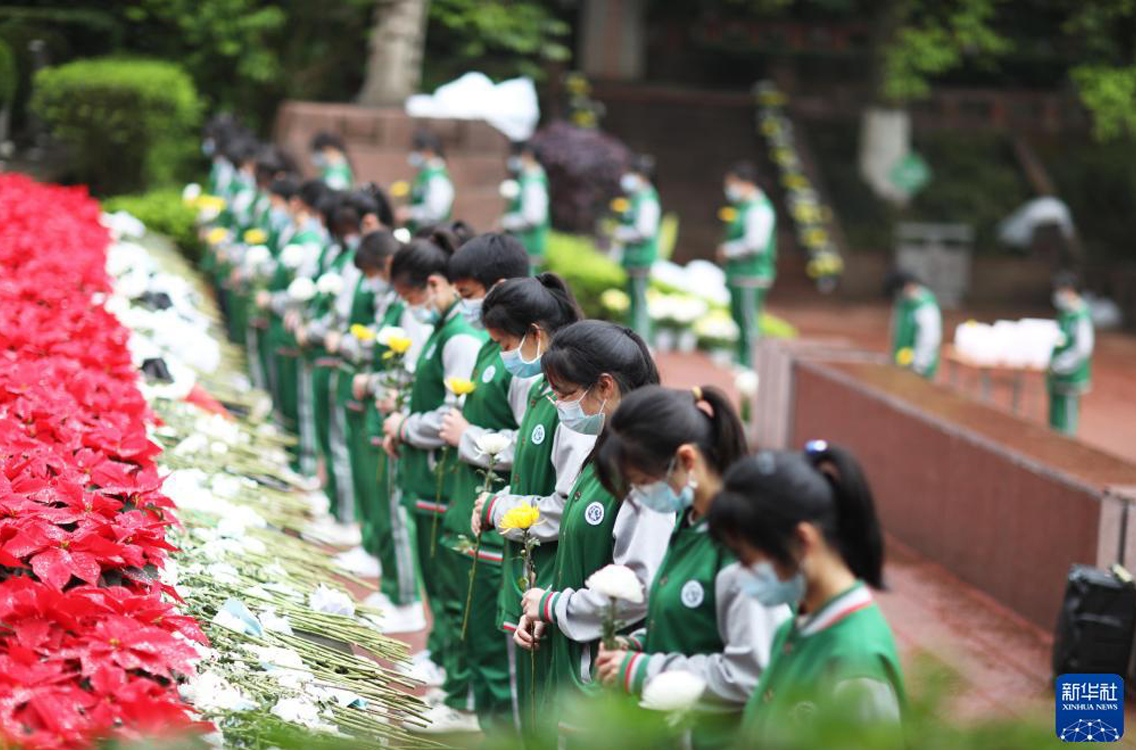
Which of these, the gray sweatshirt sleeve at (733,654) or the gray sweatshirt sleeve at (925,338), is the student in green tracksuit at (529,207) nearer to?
the gray sweatshirt sleeve at (925,338)

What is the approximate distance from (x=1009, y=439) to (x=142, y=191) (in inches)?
496

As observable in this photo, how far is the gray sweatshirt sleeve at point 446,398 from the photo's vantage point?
19.8 feet

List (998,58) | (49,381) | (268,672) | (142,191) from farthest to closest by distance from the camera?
(998,58), (142,191), (49,381), (268,672)

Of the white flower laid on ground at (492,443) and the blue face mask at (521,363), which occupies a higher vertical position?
the blue face mask at (521,363)

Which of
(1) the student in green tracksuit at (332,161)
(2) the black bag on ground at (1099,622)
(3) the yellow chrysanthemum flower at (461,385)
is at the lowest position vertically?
(2) the black bag on ground at (1099,622)

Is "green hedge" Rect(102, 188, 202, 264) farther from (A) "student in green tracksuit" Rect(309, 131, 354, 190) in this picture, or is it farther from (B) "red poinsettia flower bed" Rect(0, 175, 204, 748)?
(B) "red poinsettia flower bed" Rect(0, 175, 204, 748)

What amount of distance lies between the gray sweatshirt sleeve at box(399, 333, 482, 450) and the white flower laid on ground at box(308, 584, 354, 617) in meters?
1.32

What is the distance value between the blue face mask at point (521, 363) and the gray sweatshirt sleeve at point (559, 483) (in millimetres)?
397

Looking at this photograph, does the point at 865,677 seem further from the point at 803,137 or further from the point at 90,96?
the point at 803,137

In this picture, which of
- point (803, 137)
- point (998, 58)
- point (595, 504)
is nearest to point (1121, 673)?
point (595, 504)

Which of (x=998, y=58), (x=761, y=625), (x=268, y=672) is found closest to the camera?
(x=761, y=625)

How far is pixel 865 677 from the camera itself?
279 centimetres

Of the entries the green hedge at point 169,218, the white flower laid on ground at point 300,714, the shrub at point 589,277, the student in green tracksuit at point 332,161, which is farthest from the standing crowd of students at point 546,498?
the green hedge at point 169,218

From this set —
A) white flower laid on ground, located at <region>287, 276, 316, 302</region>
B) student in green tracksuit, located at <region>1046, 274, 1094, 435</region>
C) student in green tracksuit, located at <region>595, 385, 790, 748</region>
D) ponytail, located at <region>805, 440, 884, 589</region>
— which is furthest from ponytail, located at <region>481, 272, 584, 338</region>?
student in green tracksuit, located at <region>1046, 274, 1094, 435</region>
